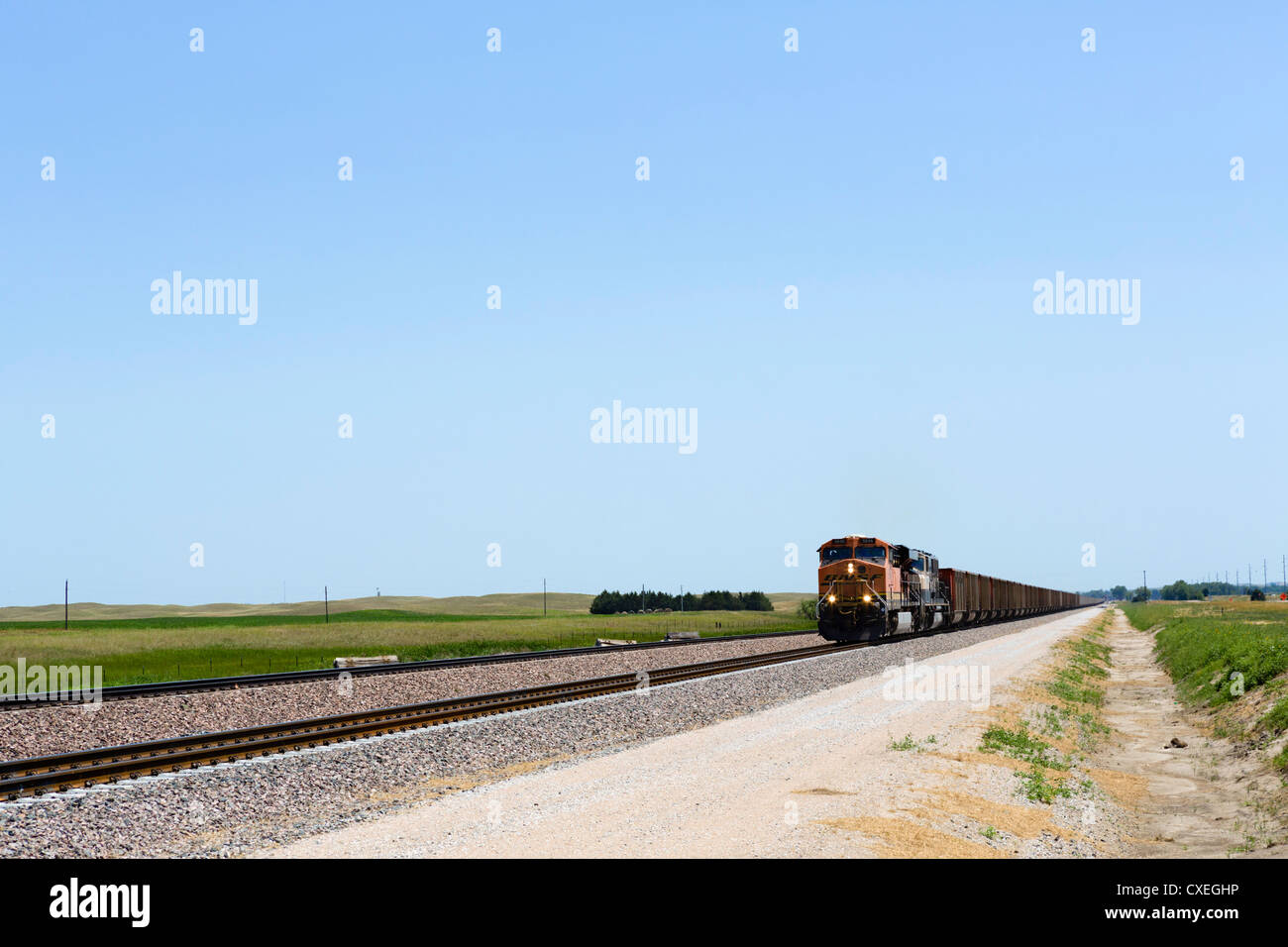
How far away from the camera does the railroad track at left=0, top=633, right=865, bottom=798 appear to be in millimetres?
15555

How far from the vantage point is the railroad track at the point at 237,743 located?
15555 millimetres

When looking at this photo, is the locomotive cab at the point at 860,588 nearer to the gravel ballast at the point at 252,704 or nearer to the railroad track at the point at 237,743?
the gravel ballast at the point at 252,704

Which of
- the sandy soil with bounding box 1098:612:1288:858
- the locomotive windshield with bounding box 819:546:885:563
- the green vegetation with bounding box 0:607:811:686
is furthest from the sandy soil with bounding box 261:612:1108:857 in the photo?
the locomotive windshield with bounding box 819:546:885:563

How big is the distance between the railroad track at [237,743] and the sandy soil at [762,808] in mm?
4366

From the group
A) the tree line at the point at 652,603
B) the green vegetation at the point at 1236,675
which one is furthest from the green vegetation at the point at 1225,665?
the tree line at the point at 652,603

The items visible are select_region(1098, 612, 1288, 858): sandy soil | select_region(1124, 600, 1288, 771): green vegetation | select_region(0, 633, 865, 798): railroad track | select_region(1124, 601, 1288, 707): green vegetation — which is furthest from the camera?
select_region(1124, 601, 1288, 707): green vegetation

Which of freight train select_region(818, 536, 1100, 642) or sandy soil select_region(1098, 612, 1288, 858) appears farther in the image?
freight train select_region(818, 536, 1100, 642)

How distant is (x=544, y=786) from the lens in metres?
16.2

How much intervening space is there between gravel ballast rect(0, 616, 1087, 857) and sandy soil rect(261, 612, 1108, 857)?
1.07 meters

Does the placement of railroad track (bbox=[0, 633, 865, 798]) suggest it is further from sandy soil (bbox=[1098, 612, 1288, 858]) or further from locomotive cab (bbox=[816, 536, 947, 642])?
locomotive cab (bbox=[816, 536, 947, 642])
